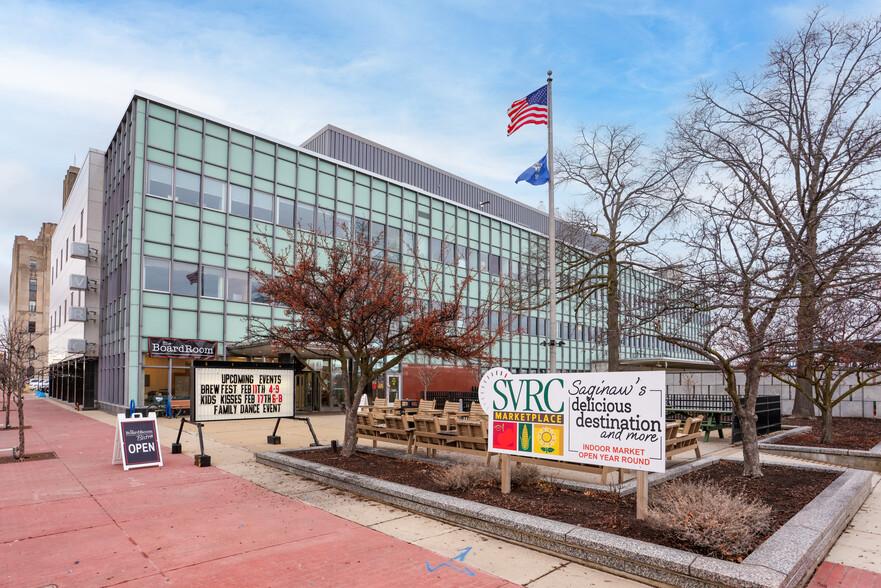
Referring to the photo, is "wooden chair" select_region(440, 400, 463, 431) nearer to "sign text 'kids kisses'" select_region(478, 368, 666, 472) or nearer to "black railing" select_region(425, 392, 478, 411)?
"sign text 'kids kisses'" select_region(478, 368, 666, 472)

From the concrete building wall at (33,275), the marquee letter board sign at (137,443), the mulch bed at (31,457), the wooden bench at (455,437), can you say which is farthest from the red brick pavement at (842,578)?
the concrete building wall at (33,275)

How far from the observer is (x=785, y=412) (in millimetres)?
25984

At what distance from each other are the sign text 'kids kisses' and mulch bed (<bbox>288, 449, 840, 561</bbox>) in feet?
2.15

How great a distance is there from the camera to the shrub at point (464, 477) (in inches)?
320

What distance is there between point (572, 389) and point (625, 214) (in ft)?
54.7

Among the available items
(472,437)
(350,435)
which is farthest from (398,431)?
(472,437)

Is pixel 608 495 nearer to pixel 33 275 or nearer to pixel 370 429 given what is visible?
pixel 370 429

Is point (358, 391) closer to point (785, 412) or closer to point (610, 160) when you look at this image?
point (610, 160)

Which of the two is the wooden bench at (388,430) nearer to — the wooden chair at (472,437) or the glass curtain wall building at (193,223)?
the wooden chair at (472,437)

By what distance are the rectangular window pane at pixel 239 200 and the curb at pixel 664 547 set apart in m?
23.2

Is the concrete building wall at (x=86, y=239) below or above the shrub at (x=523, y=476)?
above

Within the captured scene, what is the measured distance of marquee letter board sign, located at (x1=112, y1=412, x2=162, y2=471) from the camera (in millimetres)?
11211

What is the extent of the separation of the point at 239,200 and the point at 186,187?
8.46 ft

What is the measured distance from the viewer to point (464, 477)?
8.20m
